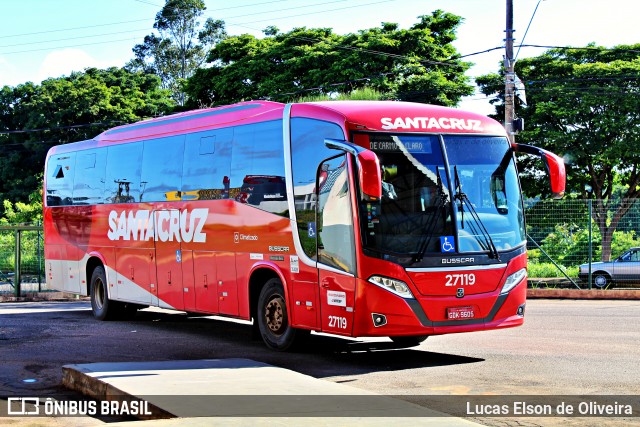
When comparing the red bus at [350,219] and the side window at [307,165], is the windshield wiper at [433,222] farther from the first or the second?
the side window at [307,165]

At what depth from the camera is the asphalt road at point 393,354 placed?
10453 mm

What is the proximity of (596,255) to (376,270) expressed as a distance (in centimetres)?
1544

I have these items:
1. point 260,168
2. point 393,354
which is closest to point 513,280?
point 393,354

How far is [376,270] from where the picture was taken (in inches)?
456

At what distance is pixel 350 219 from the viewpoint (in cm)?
1175

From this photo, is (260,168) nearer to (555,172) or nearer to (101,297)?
(555,172)

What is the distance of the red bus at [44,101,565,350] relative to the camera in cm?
1166

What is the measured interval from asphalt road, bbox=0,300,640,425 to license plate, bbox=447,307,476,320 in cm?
61

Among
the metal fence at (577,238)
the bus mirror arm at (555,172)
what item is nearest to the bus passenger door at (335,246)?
the bus mirror arm at (555,172)

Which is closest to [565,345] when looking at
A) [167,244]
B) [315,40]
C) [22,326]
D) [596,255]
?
[167,244]

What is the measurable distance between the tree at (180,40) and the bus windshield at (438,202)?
62.4 m

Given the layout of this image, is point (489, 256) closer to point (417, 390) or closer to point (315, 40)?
point (417, 390)

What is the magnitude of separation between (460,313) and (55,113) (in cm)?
5654

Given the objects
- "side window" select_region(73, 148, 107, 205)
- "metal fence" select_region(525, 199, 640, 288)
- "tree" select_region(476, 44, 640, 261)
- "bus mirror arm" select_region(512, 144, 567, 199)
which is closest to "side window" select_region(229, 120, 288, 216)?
"bus mirror arm" select_region(512, 144, 567, 199)
